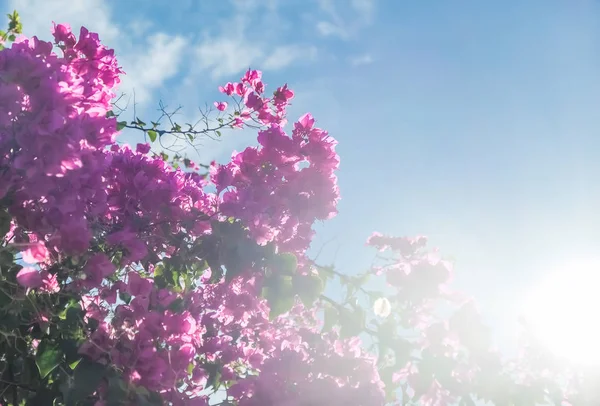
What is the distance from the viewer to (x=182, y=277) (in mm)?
4277

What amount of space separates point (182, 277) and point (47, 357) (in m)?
1.67

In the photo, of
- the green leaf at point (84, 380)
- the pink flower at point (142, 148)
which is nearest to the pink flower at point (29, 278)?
the green leaf at point (84, 380)

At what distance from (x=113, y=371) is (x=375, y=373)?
76.3 inches

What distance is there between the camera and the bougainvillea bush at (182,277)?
2.62 metres

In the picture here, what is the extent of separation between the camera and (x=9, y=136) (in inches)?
99.3

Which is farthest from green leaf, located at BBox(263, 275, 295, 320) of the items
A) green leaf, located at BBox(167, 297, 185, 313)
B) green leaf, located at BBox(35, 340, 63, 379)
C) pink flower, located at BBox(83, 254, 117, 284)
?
green leaf, located at BBox(35, 340, 63, 379)

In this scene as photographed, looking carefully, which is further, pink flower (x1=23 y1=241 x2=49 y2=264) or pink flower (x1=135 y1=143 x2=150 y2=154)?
pink flower (x1=135 y1=143 x2=150 y2=154)

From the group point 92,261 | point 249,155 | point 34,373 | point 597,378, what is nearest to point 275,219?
point 249,155

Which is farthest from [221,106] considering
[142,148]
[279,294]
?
[279,294]

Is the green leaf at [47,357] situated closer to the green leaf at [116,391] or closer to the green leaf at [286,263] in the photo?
the green leaf at [116,391]

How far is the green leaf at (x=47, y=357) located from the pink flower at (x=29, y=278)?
0.31 m

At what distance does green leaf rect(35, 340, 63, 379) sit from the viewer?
2.60 meters

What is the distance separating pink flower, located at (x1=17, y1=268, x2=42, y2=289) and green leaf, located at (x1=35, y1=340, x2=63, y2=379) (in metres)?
A: 0.31

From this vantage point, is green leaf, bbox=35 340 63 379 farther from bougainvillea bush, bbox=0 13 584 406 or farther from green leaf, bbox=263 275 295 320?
green leaf, bbox=263 275 295 320
